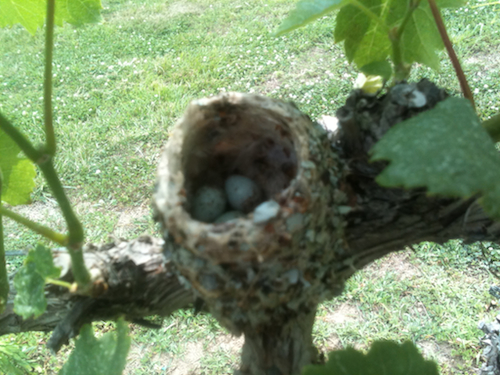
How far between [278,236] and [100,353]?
447 millimetres

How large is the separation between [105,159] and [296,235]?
265 centimetres

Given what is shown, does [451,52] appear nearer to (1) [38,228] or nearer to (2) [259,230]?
(2) [259,230]

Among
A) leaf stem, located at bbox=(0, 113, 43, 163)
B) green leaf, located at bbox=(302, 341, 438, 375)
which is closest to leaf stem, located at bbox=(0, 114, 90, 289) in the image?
leaf stem, located at bbox=(0, 113, 43, 163)

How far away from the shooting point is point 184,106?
3254 mm

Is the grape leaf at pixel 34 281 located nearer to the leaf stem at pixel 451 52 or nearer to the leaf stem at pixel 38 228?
the leaf stem at pixel 38 228

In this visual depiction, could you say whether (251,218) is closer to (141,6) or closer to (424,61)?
(424,61)

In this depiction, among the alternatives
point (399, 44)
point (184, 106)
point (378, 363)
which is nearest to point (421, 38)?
point (399, 44)

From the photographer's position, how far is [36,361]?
6.84 feet

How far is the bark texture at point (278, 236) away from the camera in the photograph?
2.23 ft

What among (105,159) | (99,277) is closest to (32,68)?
(105,159)

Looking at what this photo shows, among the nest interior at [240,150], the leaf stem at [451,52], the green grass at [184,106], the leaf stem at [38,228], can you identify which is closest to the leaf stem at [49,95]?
the leaf stem at [38,228]

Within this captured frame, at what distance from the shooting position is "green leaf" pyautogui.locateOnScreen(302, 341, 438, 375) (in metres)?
0.74

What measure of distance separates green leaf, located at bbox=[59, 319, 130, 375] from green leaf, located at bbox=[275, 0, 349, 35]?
2.07ft

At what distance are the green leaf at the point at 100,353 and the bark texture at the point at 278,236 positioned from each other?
5cm
